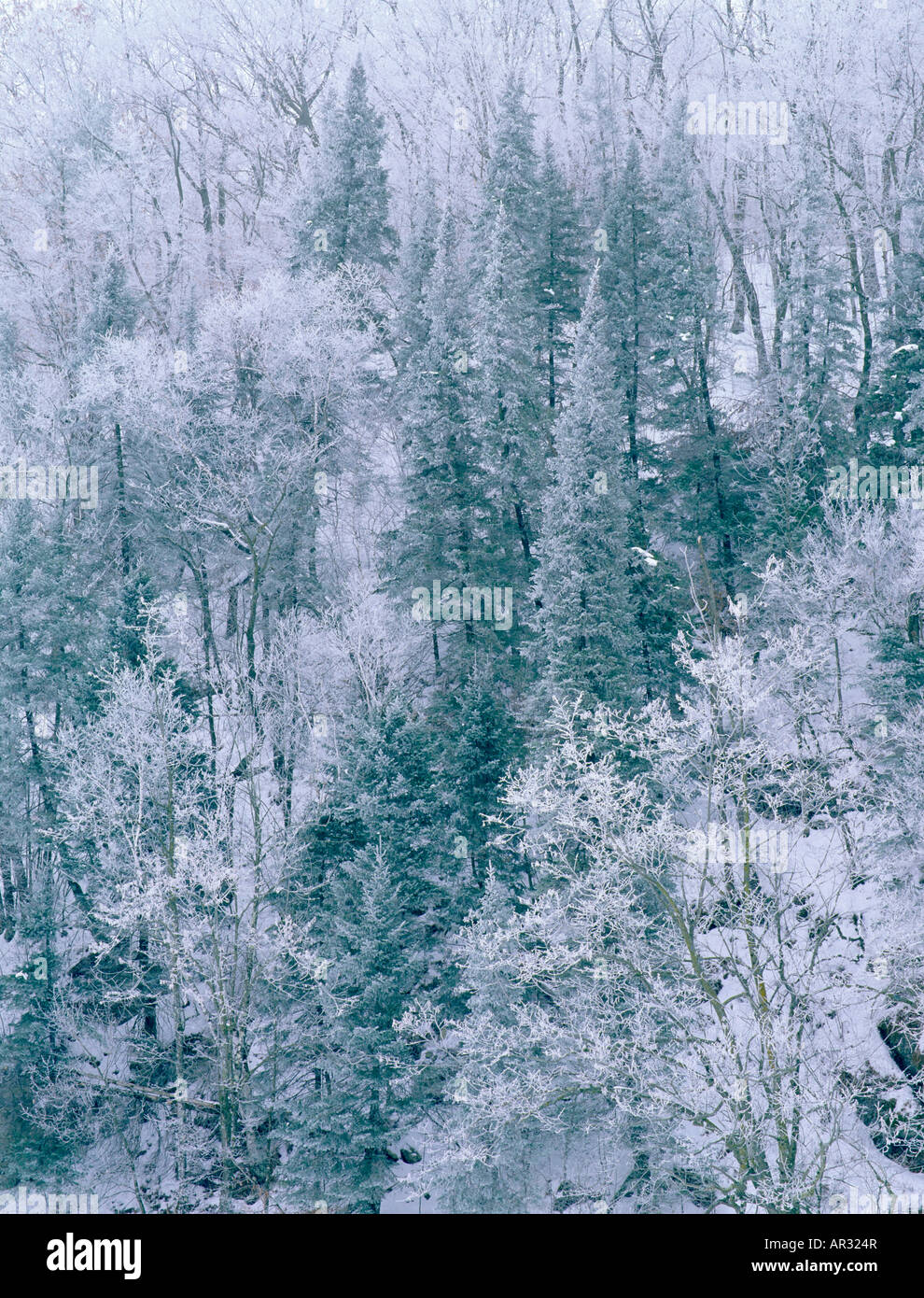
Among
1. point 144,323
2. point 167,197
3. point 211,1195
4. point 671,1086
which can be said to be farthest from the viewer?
point 167,197

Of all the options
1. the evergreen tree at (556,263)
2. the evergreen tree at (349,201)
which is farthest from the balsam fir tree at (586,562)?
the evergreen tree at (349,201)

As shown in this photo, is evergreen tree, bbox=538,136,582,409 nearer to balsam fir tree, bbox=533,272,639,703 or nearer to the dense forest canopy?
the dense forest canopy

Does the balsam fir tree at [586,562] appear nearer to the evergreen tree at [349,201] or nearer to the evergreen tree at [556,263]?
the evergreen tree at [556,263]

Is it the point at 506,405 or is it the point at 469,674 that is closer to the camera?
the point at 469,674

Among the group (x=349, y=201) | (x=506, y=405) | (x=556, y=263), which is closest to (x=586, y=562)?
(x=506, y=405)

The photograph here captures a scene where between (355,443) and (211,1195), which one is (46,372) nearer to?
(355,443)

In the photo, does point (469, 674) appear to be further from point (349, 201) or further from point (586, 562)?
point (349, 201)

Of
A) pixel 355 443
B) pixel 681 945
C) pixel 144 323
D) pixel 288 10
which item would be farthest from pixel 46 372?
pixel 681 945

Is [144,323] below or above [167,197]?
below

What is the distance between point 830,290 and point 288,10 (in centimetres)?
3041

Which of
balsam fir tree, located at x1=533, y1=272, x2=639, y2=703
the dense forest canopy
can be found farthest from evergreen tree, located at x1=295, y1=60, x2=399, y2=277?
A: balsam fir tree, located at x1=533, y1=272, x2=639, y2=703

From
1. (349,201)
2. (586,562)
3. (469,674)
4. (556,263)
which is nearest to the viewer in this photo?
(586,562)

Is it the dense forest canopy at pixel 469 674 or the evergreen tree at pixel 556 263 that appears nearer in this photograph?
the dense forest canopy at pixel 469 674
